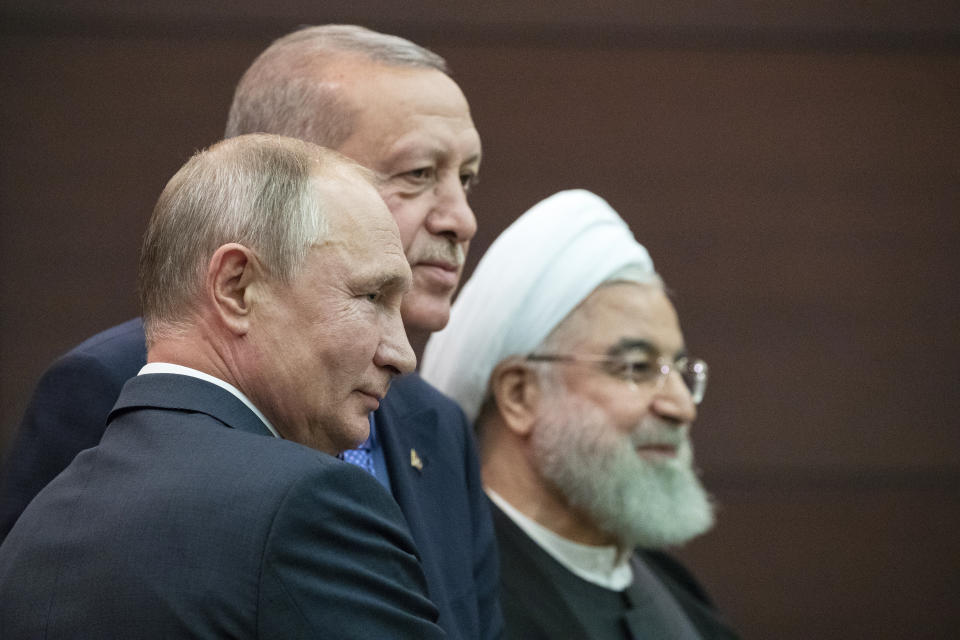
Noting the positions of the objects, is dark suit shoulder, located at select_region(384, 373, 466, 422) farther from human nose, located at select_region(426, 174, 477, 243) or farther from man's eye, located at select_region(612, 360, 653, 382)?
man's eye, located at select_region(612, 360, 653, 382)

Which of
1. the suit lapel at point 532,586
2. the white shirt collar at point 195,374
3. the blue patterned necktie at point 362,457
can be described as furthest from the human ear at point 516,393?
the white shirt collar at point 195,374

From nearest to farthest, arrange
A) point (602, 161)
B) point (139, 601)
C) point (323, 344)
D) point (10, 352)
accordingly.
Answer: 1. point (139, 601)
2. point (323, 344)
3. point (10, 352)
4. point (602, 161)

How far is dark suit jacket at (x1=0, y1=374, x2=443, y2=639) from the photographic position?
1077mm

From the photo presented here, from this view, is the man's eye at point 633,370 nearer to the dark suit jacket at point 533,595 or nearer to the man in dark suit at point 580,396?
the man in dark suit at point 580,396

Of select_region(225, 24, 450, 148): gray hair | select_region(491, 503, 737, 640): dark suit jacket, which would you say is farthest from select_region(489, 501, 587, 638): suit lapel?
select_region(225, 24, 450, 148): gray hair

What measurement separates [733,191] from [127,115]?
183 cm

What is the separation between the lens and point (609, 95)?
3645 millimetres

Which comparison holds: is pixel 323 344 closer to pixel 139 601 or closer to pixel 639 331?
pixel 139 601

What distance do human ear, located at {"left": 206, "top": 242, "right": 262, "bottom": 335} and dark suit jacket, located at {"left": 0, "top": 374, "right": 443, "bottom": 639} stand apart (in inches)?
4.8

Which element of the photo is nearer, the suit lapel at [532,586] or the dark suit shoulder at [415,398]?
the dark suit shoulder at [415,398]

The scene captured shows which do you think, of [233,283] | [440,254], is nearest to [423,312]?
[440,254]

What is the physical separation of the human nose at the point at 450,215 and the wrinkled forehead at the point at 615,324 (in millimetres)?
784

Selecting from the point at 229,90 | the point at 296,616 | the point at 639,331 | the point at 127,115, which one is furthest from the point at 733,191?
the point at 296,616

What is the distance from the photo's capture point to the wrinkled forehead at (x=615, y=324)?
109 inches
